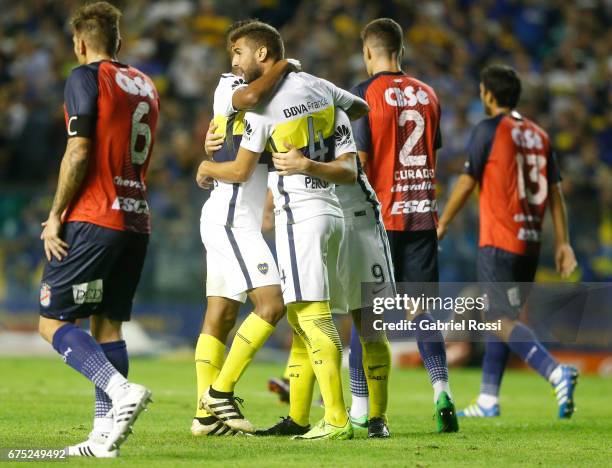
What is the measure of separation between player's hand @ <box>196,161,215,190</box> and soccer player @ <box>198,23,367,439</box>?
0.11m

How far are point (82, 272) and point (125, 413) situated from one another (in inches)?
37.5

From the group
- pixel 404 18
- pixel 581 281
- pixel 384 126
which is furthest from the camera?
pixel 404 18

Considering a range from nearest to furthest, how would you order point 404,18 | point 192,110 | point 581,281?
point 581,281
point 192,110
point 404,18

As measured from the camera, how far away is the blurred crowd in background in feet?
51.4

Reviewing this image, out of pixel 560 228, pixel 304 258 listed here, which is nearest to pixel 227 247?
pixel 304 258

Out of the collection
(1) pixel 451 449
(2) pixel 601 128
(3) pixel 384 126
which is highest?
(2) pixel 601 128

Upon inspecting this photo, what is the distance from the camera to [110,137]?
677 centimetres

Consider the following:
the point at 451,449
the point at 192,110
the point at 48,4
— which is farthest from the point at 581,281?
the point at 48,4

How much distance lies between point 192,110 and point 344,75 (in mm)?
2476

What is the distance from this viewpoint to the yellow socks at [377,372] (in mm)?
7395

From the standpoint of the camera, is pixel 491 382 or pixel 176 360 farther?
pixel 176 360

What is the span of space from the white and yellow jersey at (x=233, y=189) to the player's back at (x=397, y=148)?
1.00 m

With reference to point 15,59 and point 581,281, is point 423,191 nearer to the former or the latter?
point 581,281

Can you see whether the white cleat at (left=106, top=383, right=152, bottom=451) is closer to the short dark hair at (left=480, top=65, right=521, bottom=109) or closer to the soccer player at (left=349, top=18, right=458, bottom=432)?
the soccer player at (left=349, top=18, right=458, bottom=432)
